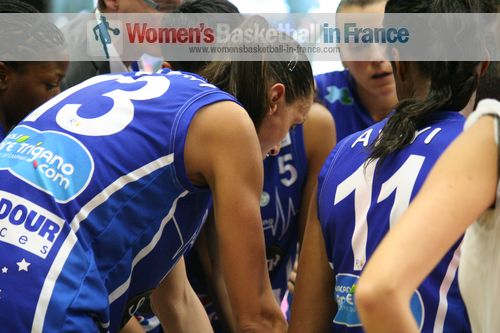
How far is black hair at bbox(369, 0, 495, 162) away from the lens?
1.72 meters

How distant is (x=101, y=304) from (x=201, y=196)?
13.0 inches

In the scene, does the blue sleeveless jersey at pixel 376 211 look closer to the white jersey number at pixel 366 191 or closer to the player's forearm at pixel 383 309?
the white jersey number at pixel 366 191

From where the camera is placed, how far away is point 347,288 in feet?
5.91

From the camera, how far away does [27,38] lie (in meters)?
2.35

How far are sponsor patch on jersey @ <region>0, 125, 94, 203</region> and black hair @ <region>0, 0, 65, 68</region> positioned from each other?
59 centimetres

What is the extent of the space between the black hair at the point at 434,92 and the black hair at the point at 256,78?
1.47ft

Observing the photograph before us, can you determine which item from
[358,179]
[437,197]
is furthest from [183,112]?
[437,197]

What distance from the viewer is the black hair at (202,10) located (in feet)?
8.26

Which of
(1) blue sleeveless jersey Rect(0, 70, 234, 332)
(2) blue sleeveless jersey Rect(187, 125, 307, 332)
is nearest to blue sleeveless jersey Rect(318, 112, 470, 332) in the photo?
(1) blue sleeveless jersey Rect(0, 70, 234, 332)

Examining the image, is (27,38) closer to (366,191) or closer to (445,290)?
(366,191)

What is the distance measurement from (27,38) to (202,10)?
0.58 metres

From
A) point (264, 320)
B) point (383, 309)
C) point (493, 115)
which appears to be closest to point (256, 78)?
point (264, 320)

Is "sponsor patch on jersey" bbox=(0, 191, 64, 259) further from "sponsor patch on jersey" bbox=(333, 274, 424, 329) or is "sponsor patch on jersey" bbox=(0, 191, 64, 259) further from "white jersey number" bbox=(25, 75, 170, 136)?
"sponsor patch on jersey" bbox=(333, 274, 424, 329)

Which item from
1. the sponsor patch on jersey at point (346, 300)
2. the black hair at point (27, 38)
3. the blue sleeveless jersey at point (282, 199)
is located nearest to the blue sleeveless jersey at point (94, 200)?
the sponsor patch on jersey at point (346, 300)
